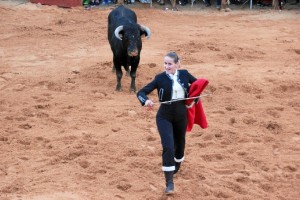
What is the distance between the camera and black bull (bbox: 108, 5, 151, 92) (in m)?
10.2

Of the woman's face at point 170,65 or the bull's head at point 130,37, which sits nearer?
the woman's face at point 170,65

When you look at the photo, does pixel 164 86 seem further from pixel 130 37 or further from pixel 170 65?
pixel 130 37

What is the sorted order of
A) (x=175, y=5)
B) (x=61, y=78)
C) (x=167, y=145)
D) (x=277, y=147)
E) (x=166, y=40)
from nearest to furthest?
(x=167, y=145)
(x=277, y=147)
(x=61, y=78)
(x=166, y=40)
(x=175, y=5)

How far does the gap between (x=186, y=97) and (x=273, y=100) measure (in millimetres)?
3977

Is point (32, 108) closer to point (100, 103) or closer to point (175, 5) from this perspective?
point (100, 103)

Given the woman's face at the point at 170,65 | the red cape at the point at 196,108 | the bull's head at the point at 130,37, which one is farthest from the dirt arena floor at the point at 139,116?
the woman's face at the point at 170,65

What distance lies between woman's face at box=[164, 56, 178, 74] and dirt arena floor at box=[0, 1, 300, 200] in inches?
55.9

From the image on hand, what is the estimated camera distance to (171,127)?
637cm

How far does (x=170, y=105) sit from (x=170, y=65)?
47 centimetres

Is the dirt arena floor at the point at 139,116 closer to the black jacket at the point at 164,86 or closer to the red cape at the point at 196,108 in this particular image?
the red cape at the point at 196,108

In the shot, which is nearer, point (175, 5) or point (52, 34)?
point (52, 34)

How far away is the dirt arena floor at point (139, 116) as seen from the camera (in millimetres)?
6781

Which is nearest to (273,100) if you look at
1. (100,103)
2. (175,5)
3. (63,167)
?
(100,103)

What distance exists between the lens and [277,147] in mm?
7973
